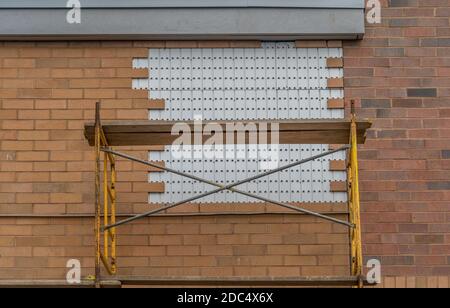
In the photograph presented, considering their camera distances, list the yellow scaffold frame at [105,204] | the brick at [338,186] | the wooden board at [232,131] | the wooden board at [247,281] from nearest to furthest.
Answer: the wooden board at [247,281], the yellow scaffold frame at [105,204], the wooden board at [232,131], the brick at [338,186]

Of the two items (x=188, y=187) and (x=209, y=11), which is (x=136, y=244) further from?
(x=209, y=11)

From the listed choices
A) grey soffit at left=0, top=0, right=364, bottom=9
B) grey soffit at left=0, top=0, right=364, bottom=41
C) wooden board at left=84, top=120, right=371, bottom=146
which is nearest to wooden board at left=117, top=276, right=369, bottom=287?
wooden board at left=84, top=120, right=371, bottom=146

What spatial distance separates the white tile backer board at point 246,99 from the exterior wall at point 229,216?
6.2 inches

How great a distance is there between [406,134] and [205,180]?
2.15 m

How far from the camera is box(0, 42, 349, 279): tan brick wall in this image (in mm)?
10422

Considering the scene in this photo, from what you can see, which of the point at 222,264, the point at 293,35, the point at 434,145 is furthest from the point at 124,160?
the point at 434,145

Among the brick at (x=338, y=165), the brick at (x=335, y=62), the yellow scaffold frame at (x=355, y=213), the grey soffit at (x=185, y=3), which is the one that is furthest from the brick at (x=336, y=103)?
the yellow scaffold frame at (x=355, y=213)

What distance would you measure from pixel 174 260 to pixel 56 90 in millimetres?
1980

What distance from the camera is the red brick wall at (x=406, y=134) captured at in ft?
34.3

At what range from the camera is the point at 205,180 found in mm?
9750

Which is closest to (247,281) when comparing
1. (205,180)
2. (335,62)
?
(205,180)

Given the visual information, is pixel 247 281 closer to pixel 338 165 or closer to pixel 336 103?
pixel 338 165

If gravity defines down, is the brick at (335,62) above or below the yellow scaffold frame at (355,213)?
above

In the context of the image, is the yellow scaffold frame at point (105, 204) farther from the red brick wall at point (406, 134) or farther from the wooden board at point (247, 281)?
the red brick wall at point (406, 134)
